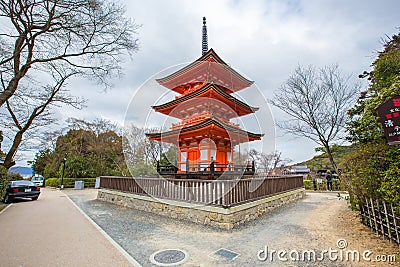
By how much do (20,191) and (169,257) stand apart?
11210mm

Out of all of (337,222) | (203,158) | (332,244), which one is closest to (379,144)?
(332,244)

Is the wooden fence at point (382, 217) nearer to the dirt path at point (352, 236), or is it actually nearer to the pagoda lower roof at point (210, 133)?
the dirt path at point (352, 236)

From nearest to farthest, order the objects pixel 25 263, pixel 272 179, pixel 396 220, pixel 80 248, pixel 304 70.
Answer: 1. pixel 25 263
2. pixel 396 220
3. pixel 80 248
4. pixel 272 179
5. pixel 304 70

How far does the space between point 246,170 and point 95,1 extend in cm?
1024

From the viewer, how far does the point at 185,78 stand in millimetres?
13203

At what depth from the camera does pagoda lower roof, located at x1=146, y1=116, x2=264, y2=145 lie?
33.3 feet

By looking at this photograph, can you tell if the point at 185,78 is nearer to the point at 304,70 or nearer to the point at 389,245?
the point at 304,70

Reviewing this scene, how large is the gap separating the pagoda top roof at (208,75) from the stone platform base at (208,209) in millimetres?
7935

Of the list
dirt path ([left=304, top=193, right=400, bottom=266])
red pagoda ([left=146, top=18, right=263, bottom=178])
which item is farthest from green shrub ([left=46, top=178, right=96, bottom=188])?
dirt path ([left=304, top=193, right=400, bottom=266])

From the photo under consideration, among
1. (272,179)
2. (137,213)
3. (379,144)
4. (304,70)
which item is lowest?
(137,213)

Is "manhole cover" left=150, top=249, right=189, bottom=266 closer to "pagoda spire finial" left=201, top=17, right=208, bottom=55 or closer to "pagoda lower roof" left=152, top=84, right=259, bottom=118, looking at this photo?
"pagoda lower roof" left=152, top=84, right=259, bottom=118

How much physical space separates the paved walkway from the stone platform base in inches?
82.5

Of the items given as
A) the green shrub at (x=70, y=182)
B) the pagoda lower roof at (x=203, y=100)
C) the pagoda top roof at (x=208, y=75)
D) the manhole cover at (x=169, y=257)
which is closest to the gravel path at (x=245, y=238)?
the manhole cover at (x=169, y=257)

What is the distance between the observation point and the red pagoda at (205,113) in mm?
11047
